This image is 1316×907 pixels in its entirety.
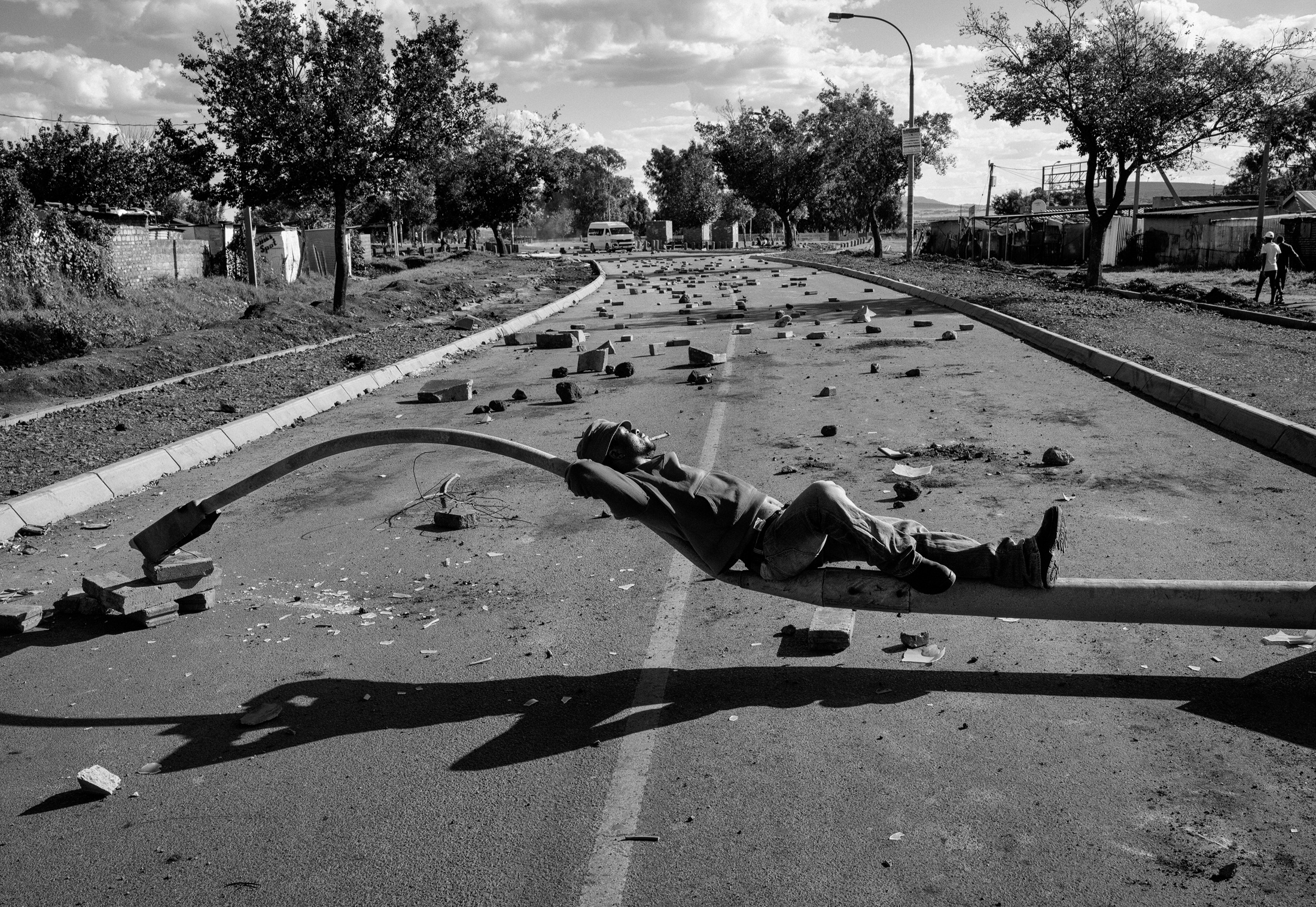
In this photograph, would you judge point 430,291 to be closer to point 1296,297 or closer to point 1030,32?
point 1030,32

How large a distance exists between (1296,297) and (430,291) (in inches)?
809

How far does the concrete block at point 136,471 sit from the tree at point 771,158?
5488cm

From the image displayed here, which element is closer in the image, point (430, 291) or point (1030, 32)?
point (1030, 32)

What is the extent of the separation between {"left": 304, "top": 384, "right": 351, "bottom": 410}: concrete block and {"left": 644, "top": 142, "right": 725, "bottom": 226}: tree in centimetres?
9407

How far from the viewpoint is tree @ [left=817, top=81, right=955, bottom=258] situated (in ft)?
162

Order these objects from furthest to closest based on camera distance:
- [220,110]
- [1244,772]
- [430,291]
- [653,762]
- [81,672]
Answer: [430,291] < [220,110] < [81,672] < [653,762] < [1244,772]

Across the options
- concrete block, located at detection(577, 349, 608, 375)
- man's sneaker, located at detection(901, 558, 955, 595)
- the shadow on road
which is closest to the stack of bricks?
the shadow on road

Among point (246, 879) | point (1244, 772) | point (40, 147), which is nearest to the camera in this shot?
point (246, 879)

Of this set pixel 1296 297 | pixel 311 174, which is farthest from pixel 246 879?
pixel 1296 297

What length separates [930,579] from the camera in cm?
410

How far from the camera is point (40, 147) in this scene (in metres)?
43.5

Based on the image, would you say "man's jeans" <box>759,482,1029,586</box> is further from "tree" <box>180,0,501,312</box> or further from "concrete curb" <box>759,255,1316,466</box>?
→ "tree" <box>180,0,501,312</box>

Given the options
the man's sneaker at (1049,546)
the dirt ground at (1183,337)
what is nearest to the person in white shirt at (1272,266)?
the dirt ground at (1183,337)

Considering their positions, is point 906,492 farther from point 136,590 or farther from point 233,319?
point 233,319
